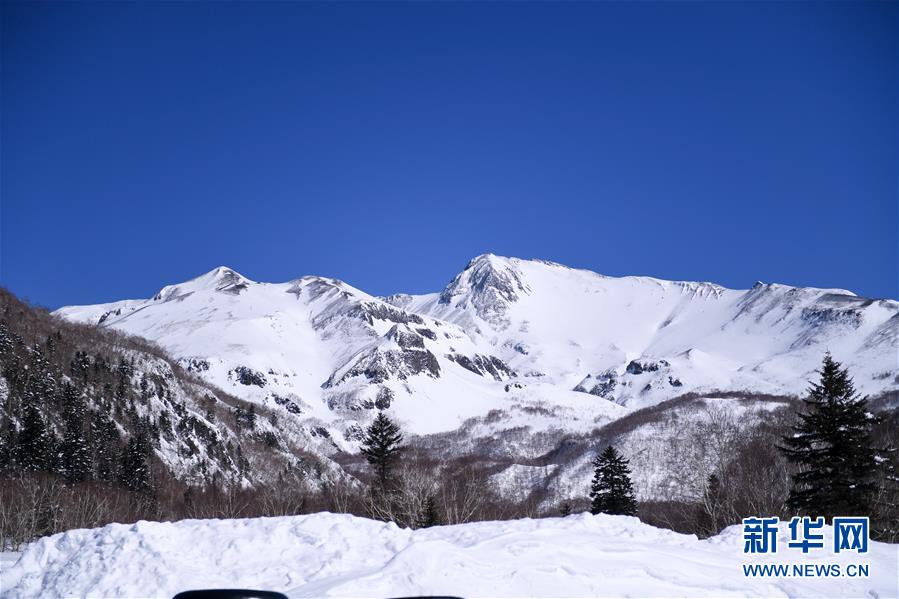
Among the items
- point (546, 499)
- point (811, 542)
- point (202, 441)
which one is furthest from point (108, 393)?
point (811, 542)

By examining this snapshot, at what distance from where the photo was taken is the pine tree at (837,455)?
25312 mm

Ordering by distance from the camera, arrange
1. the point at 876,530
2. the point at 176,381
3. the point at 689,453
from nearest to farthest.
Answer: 1. the point at 876,530
2. the point at 176,381
3. the point at 689,453

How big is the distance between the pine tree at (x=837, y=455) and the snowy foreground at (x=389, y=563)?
42.3 ft

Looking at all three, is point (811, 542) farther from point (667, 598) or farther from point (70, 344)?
point (70, 344)

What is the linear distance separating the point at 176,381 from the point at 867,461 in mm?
116341

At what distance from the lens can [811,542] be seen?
47.3ft

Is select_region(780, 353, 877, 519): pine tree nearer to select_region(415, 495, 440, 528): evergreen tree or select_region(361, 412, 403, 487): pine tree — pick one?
select_region(415, 495, 440, 528): evergreen tree

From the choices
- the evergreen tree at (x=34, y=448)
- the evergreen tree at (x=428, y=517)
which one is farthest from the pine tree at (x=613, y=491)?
the evergreen tree at (x=34, y=448)

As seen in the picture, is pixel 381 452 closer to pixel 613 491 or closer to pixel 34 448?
pixel 613 491

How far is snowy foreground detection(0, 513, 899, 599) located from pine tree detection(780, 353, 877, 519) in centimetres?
1290

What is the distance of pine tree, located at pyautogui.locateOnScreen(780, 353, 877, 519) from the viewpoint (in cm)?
2531

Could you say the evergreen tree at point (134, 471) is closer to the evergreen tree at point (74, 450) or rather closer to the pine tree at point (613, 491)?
the evergreen tree at point (74, 450)

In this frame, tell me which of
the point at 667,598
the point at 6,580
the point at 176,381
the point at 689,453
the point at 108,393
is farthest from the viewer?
the point at 689,453

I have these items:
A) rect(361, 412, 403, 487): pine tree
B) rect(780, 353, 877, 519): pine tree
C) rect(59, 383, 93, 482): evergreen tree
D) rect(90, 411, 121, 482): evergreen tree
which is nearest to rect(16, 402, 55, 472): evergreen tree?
rect(59, 383, 93, 482): evergreen tree
